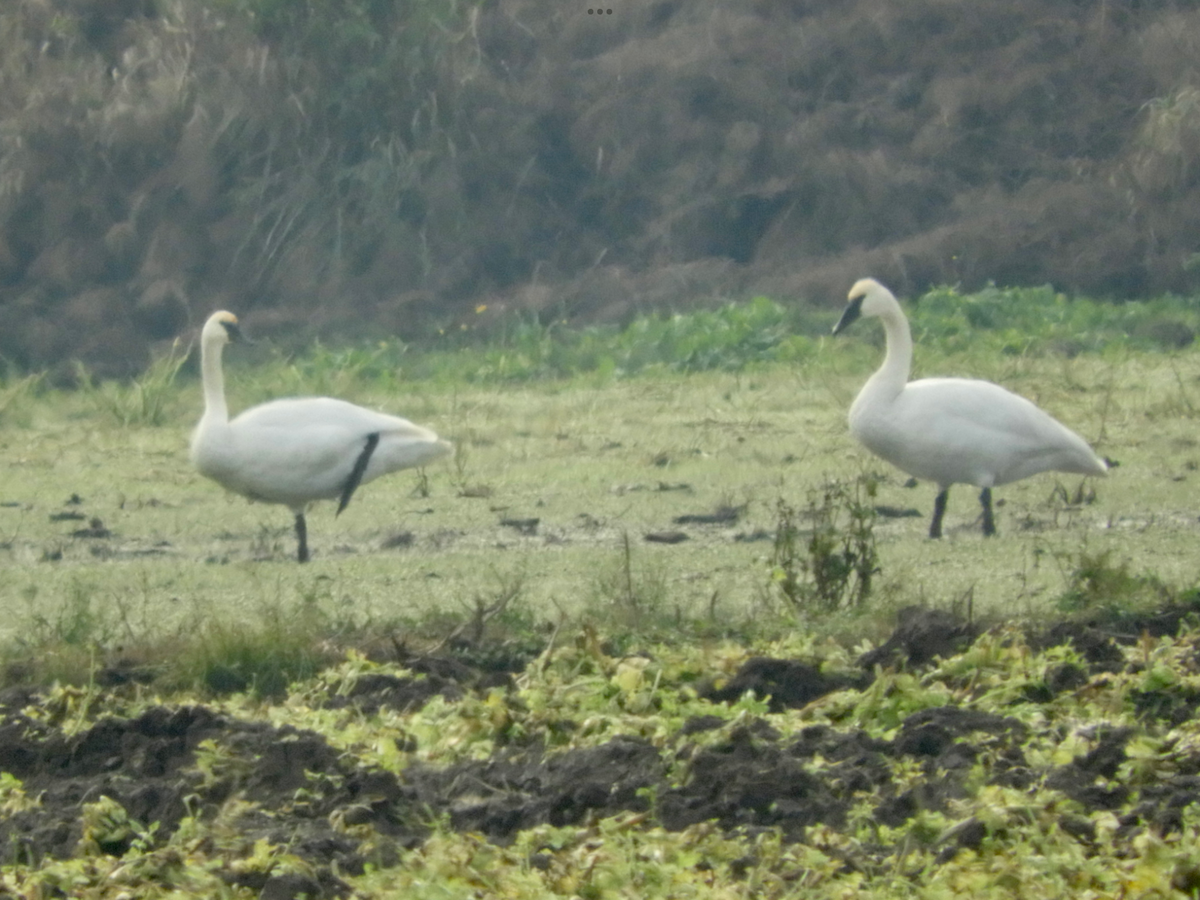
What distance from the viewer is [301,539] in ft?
33.9

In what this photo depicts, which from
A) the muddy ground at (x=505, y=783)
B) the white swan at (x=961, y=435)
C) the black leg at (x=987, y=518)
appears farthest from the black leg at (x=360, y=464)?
the muddy ground at (x=505, y=783)

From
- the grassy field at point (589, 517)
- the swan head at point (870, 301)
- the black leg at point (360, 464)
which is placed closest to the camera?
the grassy field at point (589, 517)

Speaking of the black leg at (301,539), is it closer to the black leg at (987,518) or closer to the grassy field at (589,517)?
the grassy field at (589,517)

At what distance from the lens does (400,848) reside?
482 centimetres

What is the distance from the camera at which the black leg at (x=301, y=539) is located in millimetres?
10227

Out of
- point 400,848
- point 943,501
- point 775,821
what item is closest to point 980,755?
point 775,821

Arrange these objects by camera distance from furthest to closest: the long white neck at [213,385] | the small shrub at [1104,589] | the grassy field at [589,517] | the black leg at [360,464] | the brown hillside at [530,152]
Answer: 1. the brown hillside at [530,152]
2. the long white neck at [213,385]
3. the black leg at [360,464]
4. the small shrub at [1104,589]
5. the grassy field at [589,517]

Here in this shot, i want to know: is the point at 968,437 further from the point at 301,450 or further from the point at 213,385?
the point at 213,385

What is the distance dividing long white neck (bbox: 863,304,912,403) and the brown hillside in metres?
12.9

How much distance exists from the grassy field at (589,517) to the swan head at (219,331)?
3.41 ft

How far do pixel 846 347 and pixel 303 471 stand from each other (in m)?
9.21

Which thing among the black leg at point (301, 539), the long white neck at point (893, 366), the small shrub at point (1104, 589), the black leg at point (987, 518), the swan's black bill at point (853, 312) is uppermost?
the swan's black bill at point (853, 312)

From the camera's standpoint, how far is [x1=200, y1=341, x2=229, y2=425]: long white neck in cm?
1065

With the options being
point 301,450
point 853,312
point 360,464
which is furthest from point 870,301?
point 301,450
